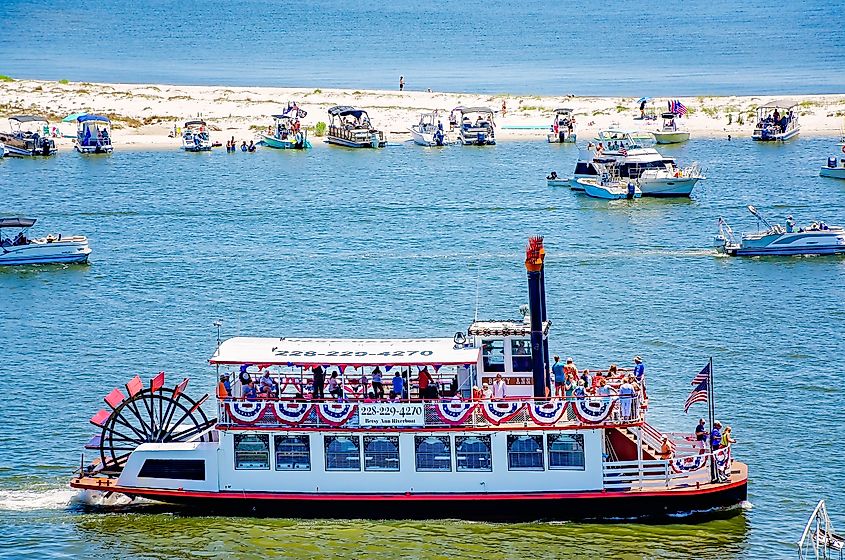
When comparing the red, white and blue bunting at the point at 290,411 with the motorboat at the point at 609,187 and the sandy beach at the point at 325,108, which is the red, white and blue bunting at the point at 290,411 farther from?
the sandy beach at the point at 325,108

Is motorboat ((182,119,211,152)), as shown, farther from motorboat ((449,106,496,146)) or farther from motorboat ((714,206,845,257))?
motorboat ((714,206,845,257))

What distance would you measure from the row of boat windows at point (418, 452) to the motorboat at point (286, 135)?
254 ft

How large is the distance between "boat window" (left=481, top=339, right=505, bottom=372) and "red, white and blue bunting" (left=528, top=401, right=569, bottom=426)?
325cm

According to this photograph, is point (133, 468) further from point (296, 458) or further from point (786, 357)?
point (786, 357)

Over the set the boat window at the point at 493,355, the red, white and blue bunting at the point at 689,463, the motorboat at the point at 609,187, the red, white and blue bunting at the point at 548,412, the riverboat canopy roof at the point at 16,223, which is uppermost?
the motorboat at the point at 609,187

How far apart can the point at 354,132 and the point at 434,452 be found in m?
78.7

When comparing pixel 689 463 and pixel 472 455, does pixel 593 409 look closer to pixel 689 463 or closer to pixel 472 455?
pixel 689 463

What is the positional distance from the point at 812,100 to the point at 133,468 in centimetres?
10569

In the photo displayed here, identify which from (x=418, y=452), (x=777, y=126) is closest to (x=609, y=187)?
(x=777, y=126)

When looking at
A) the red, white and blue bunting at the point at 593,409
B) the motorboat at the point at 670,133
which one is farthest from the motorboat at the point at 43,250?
the motorboat at the point at 670,133

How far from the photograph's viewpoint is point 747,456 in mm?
46125

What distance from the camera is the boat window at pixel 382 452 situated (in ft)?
133

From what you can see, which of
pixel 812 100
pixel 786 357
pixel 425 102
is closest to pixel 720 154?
pixel 812 100

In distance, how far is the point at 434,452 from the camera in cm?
4041
